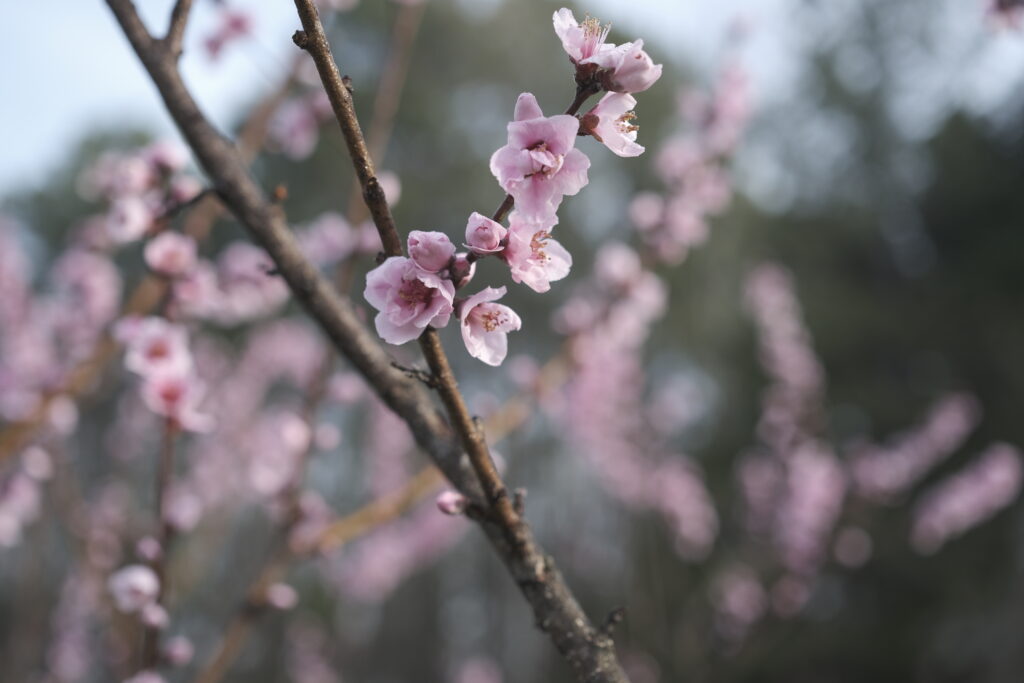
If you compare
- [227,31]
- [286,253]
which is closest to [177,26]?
[286,253]

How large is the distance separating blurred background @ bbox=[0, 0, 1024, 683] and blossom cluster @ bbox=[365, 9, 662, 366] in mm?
343

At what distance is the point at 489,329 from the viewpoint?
62 cm

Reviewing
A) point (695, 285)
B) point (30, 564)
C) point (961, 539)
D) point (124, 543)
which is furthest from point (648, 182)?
point (30, 564)

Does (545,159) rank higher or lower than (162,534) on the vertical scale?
lower

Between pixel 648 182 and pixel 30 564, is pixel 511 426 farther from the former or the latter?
pixel 648 182

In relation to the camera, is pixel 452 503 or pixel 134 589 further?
pixel 134 589

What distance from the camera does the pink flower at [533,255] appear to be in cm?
55

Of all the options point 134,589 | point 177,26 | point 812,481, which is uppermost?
point 812,481

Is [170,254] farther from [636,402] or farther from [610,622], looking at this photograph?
[636,402]

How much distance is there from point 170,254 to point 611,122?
87cm

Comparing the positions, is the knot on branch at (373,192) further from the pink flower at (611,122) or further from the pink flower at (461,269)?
the pink flower at (611,122)

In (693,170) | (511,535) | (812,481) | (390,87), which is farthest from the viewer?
(812,481)

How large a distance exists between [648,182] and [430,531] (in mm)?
6486

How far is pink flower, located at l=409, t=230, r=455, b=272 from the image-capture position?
52 cm
